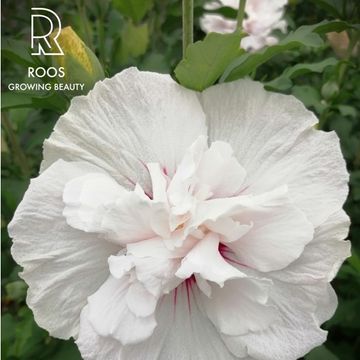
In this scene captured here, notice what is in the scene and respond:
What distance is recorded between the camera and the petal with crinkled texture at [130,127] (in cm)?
66

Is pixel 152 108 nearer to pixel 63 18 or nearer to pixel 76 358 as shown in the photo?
pixel 76 358

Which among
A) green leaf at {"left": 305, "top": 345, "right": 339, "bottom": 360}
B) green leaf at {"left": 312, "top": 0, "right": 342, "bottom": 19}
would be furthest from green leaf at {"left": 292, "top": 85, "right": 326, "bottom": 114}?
green leaf at {"left": 305, "top": 345, "right": 339, "bottom": 360}

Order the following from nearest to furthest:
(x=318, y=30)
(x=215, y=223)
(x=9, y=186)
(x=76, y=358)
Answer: (x=215, y=223), (x=318, y=30), (x=76, y=358), (x=9, y=186)

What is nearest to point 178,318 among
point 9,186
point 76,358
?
point 76,358

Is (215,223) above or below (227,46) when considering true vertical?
below

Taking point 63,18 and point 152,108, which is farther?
point 63,18

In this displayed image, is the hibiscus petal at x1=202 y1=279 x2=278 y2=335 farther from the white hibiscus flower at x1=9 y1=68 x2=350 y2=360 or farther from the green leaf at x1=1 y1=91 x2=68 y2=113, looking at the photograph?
the green leaf at x1=1 y1=91 x2=68 y2=113

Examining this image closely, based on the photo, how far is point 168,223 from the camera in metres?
0.61

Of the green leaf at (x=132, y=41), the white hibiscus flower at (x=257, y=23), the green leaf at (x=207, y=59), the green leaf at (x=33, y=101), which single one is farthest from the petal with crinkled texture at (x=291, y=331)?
the white hibiscus flower at (x=257, y=23)

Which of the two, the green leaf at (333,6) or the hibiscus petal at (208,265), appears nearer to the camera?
the hibiscus petal at (208,265)

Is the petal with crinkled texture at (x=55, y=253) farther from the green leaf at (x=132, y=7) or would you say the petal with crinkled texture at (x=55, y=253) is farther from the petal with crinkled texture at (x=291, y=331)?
the green leaf at (x=132, y=7)

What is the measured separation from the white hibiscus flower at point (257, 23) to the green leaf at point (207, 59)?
734 mm

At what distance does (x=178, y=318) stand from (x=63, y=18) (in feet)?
2.97

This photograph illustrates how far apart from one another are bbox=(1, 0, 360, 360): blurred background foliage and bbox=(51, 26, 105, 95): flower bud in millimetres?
30
